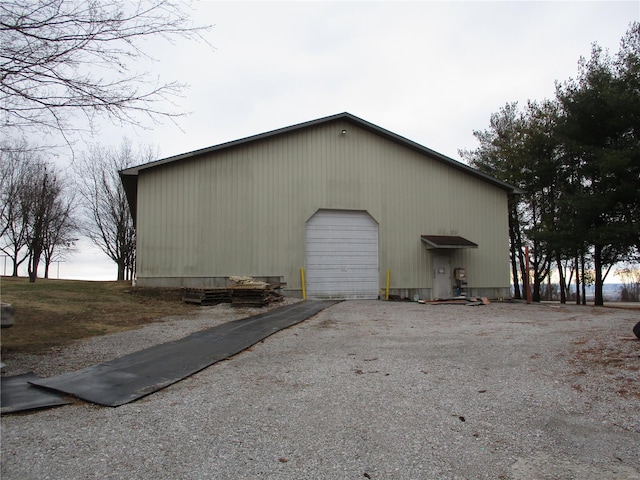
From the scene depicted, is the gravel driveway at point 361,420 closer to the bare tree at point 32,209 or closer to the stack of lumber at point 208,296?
the stack of lumber at point 208,296

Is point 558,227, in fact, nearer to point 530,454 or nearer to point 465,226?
point 465,226

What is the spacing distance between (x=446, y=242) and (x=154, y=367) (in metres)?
13.7

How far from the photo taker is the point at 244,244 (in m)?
15.7

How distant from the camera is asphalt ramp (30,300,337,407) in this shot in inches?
183

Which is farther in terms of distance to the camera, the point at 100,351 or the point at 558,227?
the point at 558,227

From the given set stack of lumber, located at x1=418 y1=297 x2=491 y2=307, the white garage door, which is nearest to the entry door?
stack of lumber, located at x1=418 y1=297 x2=491 y2=307

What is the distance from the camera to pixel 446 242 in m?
17.4

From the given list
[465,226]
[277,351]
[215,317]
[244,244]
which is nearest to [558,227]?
[465,226]

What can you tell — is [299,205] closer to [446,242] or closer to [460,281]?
[446,242]

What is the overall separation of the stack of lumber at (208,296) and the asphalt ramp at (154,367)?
4.25 m

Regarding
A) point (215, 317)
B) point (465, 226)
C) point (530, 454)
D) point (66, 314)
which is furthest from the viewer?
point (465, 226)

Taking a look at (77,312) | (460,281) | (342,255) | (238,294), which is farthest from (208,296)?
(460,281)

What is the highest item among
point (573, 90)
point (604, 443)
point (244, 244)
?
point (573, 90)

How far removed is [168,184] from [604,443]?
14436mm
